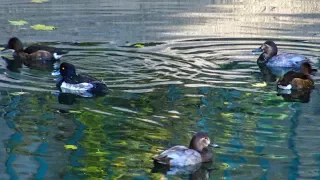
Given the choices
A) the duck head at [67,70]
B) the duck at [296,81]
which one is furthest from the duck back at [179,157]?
the duck head at [67,70]

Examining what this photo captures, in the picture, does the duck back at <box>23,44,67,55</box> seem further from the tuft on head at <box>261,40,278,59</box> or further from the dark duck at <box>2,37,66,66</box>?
the tuft on head at <box>261,40,278,59</box>

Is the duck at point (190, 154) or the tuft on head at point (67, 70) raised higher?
the tuft on head at point (67, 70)

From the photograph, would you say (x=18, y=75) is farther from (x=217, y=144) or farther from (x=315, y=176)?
(x=315, y=176)

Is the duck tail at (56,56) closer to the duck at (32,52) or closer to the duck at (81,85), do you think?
the duck at (32,52)

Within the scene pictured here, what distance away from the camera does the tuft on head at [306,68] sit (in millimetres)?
13855

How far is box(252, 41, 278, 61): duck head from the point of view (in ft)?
49.6

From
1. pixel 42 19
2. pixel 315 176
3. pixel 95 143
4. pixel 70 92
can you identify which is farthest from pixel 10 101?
pixel 42 19

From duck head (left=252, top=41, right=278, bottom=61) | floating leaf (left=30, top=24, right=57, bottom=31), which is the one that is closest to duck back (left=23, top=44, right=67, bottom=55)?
floating leaf (left=30, top=24, right=57, bottom=31)

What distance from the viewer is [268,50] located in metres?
15.3

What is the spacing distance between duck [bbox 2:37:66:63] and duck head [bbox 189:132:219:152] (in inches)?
228

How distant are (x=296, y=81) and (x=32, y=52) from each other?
4644 mm

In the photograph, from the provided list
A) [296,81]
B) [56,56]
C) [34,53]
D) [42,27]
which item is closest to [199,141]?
[296,81]

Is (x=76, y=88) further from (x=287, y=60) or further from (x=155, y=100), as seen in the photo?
(x=287, y=60)

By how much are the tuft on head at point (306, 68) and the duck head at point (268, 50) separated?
3.52 feet
